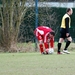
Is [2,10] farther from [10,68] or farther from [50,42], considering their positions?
[10,68]

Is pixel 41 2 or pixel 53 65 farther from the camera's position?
pixel 41 2

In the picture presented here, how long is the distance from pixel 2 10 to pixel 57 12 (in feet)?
35.3

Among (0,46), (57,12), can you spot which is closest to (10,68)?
(0,46)

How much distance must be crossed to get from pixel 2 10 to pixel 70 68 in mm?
9758

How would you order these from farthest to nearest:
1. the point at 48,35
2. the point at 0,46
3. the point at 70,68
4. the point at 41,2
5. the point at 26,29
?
1. the point at 26,29
2. the point at 41,2
3. the point at 0,46
4. the point at 48,35
5. the point at 70,68

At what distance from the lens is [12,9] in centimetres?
1936

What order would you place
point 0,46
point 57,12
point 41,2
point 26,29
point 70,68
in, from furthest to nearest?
1. point 57,12
2. point 26,29
3. point 41,2
4. point 0,46
5. point 70,68

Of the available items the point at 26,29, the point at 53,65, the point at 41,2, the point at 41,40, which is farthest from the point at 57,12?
the point at 53,65

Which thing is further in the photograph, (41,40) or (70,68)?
(41,40)

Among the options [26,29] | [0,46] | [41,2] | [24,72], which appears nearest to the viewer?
[24,72]

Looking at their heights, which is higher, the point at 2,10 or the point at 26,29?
the point at 2,10

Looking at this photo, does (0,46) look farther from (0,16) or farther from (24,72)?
(24,72)

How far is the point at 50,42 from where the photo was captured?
15.9 m

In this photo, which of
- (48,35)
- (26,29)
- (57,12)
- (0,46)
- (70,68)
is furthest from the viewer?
(57,12)
